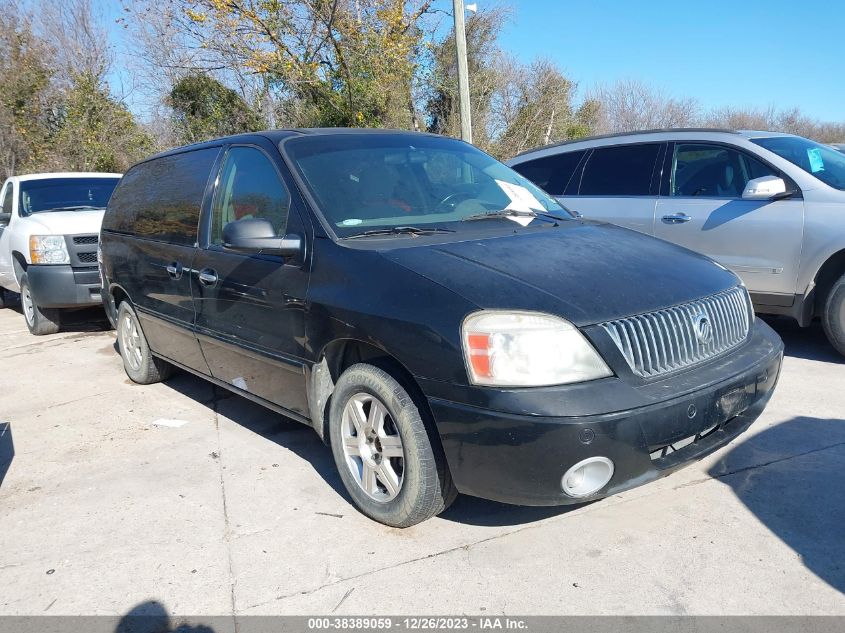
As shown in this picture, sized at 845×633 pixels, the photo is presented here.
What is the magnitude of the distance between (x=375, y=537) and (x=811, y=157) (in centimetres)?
485

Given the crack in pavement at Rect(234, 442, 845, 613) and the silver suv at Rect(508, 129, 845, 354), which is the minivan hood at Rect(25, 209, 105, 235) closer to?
the silver suv at Rect(508, 129, 845, 354)

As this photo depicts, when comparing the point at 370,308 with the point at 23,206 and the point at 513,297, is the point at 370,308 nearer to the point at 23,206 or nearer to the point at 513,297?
the point at 513,297

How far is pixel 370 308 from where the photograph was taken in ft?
9.90

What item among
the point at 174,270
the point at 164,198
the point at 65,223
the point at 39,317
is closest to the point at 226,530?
the point at 174,270

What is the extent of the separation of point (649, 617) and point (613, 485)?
473 mm

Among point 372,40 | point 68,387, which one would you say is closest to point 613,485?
point 68,387

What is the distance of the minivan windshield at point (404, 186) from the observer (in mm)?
3572

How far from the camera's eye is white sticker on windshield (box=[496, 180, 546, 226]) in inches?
161

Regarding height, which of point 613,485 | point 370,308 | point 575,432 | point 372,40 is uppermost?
point 372,40

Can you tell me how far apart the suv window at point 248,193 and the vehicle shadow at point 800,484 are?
2635 mm

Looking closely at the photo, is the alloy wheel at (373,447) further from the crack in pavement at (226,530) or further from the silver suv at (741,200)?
the silver suv at (741,200)

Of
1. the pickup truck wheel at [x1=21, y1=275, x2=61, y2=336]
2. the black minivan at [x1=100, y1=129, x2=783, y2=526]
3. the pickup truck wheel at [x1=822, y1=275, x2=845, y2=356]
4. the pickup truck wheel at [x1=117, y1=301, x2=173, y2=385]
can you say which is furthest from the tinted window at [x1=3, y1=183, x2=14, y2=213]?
the pickup truck wheel at [x1=822, y1=275, x2=845, y2=356]

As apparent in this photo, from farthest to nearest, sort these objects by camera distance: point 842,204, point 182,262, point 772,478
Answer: point 842,204
point 182,262
point 772,478

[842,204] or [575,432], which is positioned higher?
[842,204]
